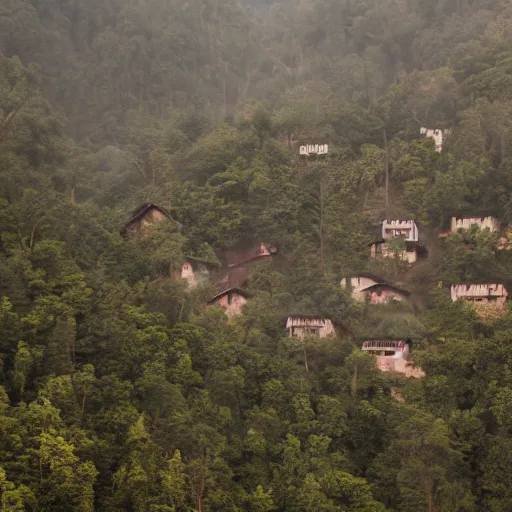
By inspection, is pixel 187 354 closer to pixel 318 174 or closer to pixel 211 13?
pixel 318 174

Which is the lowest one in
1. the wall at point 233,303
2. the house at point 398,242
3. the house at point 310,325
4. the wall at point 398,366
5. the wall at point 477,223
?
the wall at point 398,366

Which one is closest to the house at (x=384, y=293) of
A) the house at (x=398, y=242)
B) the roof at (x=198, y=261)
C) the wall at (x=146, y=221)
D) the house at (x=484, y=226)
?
the house at (x=398, y=242)

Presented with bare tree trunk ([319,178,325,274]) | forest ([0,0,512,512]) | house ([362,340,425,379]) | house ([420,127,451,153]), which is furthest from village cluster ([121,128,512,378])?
house ([420,127,451,153])

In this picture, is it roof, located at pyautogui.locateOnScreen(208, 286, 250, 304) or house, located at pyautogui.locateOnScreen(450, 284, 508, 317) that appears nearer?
house, located at pyautogui.locateOnScreen(450, 284, 508, 317)

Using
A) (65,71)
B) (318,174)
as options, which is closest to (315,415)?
(318,174)

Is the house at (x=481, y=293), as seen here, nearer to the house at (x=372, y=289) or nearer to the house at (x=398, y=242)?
the house at (x=372, y=289)

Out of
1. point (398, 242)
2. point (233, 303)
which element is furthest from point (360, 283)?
point (233, 303)

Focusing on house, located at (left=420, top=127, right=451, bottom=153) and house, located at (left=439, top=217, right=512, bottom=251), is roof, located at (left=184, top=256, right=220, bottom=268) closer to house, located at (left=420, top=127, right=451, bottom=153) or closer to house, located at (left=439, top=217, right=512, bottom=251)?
house, located at (left=439, top=217, right=512, bottom=251)

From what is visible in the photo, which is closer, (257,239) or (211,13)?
(257,239)
